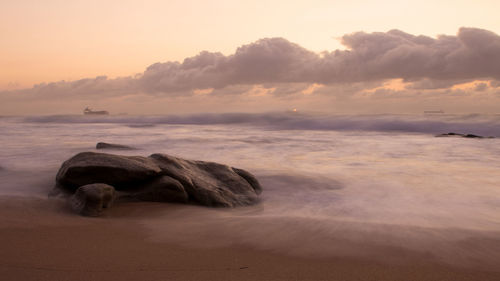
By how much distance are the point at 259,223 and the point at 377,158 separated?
20.3 feet

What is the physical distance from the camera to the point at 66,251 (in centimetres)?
214

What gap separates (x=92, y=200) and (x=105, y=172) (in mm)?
618

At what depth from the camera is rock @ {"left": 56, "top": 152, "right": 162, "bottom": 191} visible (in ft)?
12.0

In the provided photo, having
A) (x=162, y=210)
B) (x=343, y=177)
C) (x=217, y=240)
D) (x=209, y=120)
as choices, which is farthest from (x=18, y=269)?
(x=209, y=120)

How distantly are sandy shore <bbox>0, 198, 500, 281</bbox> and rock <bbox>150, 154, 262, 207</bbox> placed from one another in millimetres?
1170

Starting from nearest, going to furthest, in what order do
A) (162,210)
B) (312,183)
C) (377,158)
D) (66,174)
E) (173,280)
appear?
(173,280) < (162,210) < (66,174) < (312,183) < (377,158)

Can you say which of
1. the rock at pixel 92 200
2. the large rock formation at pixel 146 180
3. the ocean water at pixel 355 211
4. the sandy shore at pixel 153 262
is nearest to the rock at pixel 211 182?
→ the large rock formation at pixel 146 180

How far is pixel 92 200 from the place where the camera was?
3.09m

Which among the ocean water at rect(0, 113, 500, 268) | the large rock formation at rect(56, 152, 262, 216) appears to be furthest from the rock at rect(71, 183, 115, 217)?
the ocean water at rect(0, 113, 500, 268)

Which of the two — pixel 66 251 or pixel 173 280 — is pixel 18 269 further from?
pixel 173 280

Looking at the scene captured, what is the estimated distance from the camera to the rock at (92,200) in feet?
10.0

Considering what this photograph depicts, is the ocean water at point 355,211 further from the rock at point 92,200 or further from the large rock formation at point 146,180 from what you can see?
the rock at point 92,200

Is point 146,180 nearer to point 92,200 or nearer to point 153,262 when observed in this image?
point 92,200

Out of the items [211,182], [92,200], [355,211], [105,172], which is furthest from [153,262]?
[355,211]
